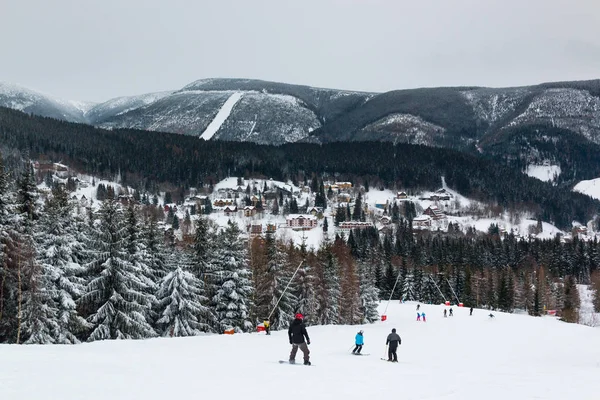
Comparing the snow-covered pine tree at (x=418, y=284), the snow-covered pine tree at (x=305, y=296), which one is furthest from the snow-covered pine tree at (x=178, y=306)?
the snow-covered pine tree at (x=418, y=284)

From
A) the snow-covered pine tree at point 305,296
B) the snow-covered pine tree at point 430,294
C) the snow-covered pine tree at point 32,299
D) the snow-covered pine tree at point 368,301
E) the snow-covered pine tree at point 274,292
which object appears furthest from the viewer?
the snow-covered pine tree at point 430,294

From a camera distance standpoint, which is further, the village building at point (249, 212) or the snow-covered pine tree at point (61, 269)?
the village building at point (249, 212)

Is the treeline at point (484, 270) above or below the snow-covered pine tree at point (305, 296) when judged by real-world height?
below

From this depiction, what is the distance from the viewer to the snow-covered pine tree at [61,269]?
26.5 m

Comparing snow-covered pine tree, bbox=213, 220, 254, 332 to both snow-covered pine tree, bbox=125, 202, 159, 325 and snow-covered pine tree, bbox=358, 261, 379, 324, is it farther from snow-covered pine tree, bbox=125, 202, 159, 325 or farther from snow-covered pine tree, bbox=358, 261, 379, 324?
snow-covered pine tree, bbox=358, 261, 379, 324

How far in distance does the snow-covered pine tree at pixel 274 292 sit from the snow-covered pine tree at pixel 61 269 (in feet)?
47.4

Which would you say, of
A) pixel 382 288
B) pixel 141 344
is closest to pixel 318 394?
pixel 141 344

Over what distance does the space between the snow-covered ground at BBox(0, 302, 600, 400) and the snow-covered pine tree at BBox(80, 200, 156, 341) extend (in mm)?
6824

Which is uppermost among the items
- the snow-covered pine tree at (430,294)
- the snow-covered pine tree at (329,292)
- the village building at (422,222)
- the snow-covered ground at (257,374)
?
the snow-covered ground at (257,374)

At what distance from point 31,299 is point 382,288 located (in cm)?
7096

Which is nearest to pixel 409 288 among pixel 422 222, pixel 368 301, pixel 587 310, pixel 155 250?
pixel 368 301

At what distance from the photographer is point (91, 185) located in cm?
19562

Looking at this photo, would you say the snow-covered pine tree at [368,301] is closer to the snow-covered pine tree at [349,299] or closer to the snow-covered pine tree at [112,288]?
the snow-covered pine tree at [349,299]

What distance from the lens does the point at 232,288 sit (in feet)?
117
